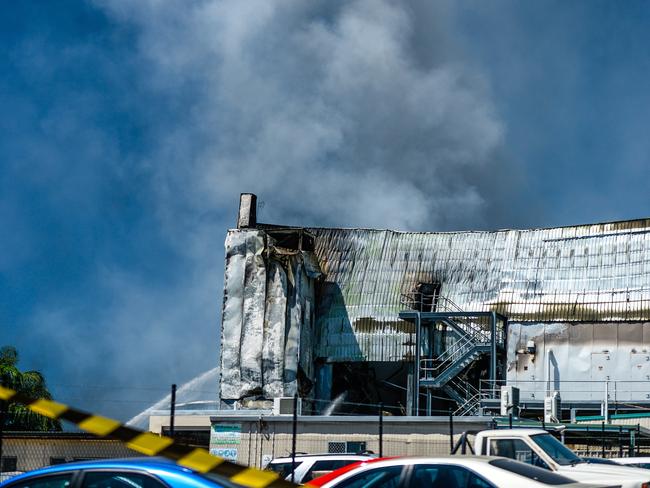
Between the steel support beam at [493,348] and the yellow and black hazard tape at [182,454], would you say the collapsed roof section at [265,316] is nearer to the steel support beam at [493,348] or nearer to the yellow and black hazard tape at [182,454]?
the steel support beam at [493,348]

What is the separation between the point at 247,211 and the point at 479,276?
11.8 metres

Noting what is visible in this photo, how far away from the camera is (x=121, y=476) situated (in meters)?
8.28

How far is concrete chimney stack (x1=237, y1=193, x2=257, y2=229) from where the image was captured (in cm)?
4769

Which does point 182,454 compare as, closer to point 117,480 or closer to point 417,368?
point 117,480

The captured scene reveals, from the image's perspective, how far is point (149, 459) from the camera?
8.52 m

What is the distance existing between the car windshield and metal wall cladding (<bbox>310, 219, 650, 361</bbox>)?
82.3ft

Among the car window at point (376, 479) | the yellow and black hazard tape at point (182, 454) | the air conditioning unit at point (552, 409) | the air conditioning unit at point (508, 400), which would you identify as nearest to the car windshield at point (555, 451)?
the car window at point (376, 479)

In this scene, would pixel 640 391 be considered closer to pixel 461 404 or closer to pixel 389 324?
pixel 461 404

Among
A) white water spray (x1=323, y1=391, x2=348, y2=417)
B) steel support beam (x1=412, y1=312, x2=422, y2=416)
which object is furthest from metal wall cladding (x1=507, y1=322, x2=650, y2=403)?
white water spray (x1=323, y1=391, x2=348, y2=417)

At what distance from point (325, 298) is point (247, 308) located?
4.81 meters

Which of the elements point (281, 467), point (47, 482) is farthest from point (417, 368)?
A: point (47, 482)

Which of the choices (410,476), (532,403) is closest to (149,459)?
(410,476)

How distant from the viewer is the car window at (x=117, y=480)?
8.09 meters

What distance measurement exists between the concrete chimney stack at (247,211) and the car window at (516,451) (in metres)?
31.7
